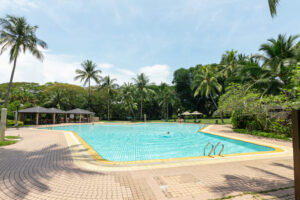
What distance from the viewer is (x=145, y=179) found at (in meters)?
3.98

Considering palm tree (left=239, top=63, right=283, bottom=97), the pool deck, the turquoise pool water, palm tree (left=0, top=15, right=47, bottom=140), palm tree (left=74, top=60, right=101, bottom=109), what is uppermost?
palm tree (left=74, top=60, right=101, bottom=109)

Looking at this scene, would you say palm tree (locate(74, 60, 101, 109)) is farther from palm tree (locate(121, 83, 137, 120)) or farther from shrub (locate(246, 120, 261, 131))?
shrub (locate(246, 120, 261, 131))

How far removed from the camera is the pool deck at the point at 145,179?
3.20m

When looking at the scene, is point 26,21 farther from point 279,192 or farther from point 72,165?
point 279,192

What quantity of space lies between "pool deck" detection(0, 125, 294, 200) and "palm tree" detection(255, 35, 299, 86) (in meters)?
9.96

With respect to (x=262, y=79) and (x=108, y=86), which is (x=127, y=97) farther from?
(x=262, y=79)

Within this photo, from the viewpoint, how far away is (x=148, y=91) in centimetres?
3444

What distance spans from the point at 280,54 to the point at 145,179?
15878 millimetres

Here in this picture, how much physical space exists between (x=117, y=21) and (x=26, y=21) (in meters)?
6.17

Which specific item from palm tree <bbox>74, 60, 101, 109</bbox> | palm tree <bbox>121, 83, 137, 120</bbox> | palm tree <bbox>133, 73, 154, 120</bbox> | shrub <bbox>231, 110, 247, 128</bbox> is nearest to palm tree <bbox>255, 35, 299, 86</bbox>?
shrub <bbox>231, 110, 247, 128</bbox>

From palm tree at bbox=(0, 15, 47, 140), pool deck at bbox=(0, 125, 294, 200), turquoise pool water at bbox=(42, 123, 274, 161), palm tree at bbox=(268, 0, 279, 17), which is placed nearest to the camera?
pool deck at bbox=(0, 125, 294, 200)

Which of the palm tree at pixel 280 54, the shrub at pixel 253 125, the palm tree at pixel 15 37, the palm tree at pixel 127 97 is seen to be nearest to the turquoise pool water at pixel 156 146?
the shrub at pixel 253 125

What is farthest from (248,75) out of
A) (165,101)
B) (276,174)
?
(165,101)

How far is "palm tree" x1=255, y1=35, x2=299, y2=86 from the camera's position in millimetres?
12181
